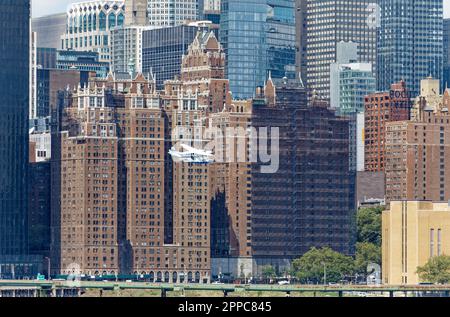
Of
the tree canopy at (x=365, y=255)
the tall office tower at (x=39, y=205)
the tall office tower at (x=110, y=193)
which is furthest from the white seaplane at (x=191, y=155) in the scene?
the tree canopy at (x=365, y=255)

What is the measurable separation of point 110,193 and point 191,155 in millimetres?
10886

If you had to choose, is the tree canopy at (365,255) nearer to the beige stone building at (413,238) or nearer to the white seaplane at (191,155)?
the beige stone building at (413,238)

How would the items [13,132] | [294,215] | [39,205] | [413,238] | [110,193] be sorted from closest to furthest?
1. [413,238]
2. [110,193]
3. [13,132]
4. [294,215]
5. [39,205]

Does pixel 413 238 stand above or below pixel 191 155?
below

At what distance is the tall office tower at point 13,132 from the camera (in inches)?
7539

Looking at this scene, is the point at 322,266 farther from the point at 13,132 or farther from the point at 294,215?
the point at 13,132

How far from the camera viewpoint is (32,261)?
188 m

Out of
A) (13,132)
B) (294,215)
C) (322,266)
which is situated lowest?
(322,266)

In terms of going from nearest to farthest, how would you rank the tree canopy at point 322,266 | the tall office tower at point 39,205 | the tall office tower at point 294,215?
the tree canopy at point 322,266 → the tall office tower at point 294,215 → the tall office tower at point 39,205

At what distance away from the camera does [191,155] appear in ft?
643

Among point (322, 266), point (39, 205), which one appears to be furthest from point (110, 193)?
point (322, 266)

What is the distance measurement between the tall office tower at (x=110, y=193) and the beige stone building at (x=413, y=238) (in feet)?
92.2
